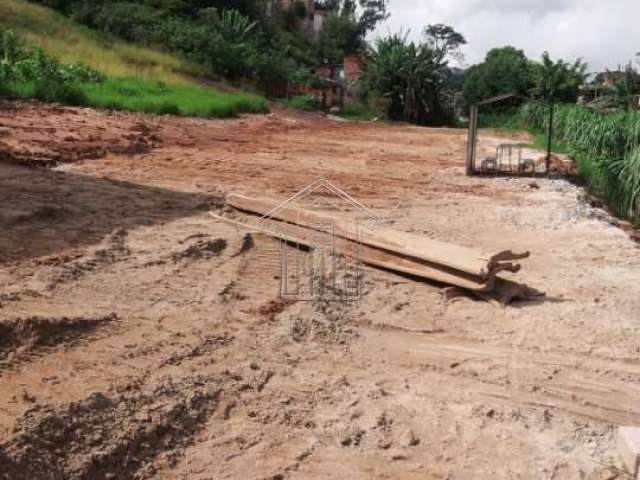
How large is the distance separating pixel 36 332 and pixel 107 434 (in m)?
1.04

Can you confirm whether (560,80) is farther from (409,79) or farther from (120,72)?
(120,72)

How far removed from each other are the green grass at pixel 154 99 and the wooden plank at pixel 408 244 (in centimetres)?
1080

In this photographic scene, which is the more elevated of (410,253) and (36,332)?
(410,253)

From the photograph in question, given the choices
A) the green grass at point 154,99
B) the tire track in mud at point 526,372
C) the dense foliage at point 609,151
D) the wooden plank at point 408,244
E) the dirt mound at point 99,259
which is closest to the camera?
the tire track in mud at point 526,372

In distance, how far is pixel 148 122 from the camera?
51.5 ft

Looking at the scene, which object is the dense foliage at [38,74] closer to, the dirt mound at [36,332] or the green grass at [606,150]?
the green grass at [606,150]

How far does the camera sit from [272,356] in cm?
417

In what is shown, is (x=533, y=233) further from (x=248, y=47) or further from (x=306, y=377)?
(x=248, y=47)

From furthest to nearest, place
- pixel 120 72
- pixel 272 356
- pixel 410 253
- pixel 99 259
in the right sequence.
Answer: pixel 120 72 → pixel 410 253 → pixel 99 259 → pixel 272 356

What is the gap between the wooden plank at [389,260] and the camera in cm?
524

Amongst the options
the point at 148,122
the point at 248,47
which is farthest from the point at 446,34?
the point at 148,122

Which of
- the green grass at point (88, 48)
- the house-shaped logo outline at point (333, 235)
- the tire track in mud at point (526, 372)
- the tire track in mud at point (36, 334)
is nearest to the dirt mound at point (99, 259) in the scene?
the tire track in mud at point (36, 334)

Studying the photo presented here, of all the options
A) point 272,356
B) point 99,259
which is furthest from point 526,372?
point 99,259

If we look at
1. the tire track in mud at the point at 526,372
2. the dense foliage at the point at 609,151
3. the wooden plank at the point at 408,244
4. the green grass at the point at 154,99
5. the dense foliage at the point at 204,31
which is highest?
the dense foliage at the point at 204,31
